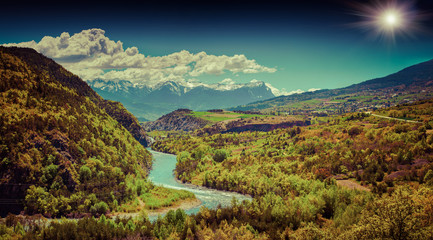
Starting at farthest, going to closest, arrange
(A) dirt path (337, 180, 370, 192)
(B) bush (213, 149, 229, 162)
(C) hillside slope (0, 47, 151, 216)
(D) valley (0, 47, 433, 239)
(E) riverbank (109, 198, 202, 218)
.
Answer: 1. (B) bush (213, 149, 229, 162)
2. (E) riverbank (109, 198, 202, 218)
3. (A) dirt path (337, 180, 370, 192)
4. (C) hillside slope (0, 47, 151, 216)
5. (D) valley (0, 47, 433, 239)

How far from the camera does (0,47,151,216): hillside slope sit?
290 feet

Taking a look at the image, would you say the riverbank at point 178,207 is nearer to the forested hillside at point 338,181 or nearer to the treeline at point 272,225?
the forested hillside at point 338,181

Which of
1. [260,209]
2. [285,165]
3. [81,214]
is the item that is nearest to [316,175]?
[285,165]

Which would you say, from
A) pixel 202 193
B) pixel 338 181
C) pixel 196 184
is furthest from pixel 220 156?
pixel 338 181

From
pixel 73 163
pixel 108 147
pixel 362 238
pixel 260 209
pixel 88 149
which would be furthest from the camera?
pixel 108 147

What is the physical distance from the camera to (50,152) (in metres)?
100

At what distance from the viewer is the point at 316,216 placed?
71.8 metres

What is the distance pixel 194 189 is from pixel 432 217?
120567mm

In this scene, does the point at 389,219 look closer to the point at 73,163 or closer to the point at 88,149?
the point at 73,163

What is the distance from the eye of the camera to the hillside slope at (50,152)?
8825 cm

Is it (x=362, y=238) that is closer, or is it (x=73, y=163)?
(x=362, y=238)

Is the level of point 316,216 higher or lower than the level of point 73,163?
lower

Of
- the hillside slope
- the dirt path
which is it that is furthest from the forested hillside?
the hillside slope

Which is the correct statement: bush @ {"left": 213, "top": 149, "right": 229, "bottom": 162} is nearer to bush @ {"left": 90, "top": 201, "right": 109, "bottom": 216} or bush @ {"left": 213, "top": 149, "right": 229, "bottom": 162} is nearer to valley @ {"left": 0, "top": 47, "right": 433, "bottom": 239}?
valley @ {"left": 0, "top": 47, "right": 433, "bottom": 239}
